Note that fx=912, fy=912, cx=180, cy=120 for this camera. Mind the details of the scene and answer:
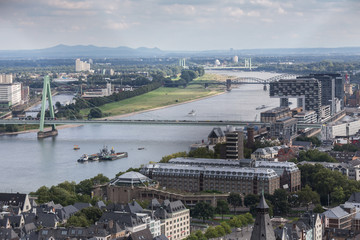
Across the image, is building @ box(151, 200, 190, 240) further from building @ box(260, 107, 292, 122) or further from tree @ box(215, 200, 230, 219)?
building @ box(260, 107, 292, 122)

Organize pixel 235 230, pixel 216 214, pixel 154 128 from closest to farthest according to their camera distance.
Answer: pixel 235 230 → pixel 216 214 → pixel 154 128

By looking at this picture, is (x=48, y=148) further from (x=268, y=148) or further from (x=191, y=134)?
(x=268, y=148)

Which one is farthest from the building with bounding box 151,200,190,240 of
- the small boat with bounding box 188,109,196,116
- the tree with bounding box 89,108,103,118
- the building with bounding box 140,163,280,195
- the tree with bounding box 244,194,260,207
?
the tree with bounding box 89,108,103,118

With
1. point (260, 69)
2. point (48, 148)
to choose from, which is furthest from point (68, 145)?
point (260, 69)

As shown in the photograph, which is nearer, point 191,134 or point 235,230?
point 235,230

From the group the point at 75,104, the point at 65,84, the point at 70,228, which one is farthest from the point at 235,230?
the point at 65,84

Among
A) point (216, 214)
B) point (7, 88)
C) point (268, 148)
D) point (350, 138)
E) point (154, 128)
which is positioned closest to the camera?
point (216, 214)

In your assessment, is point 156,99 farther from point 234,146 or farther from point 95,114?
point 234,146
